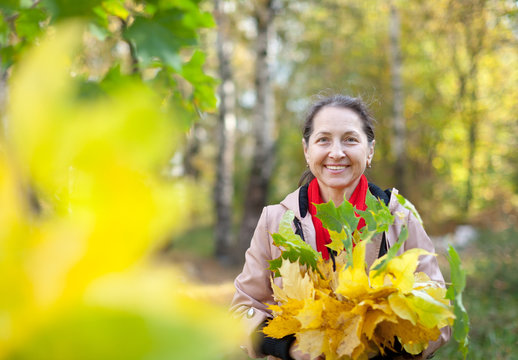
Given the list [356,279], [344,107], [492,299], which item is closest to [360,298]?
[356,279]

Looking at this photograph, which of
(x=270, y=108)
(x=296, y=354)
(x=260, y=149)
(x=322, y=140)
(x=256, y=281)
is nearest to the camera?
(x=296, y=354)

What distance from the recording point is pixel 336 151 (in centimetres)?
190

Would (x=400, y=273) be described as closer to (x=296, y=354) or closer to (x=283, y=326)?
(x=283, y=326)

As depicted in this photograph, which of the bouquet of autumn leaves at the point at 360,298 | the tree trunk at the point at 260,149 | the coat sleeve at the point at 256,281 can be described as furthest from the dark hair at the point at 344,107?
the tree trunk at the point at 260,149

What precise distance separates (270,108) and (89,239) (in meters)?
9.46

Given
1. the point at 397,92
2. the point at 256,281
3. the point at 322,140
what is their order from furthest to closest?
the point at 397,92
the point at 322,140
the point at 256,281

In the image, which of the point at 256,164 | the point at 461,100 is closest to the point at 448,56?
the point at 461,100

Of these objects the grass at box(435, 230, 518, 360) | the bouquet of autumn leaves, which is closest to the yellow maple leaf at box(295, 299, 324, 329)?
the bouquet of autumn leaves

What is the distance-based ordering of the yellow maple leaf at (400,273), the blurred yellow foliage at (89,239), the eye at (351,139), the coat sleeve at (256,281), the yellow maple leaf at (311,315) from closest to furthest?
1. the blurred yellow foliage at (89,239)
2. the yellow maple leaf at (400,273)
3. the yellow maple leaf at (311,315)
4. the coat sleeve at (256,281)
5. the eye at (351,139)

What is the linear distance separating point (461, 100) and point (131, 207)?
16318 millimetres

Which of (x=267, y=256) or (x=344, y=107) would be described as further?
(x=344, y=107)

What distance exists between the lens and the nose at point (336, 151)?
189 centimetres

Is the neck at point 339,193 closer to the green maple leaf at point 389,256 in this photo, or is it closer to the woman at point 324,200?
the woman at point 324,200

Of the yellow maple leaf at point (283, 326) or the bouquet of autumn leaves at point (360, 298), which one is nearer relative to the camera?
the bouquet of autumn leaves at point (360, 298)
